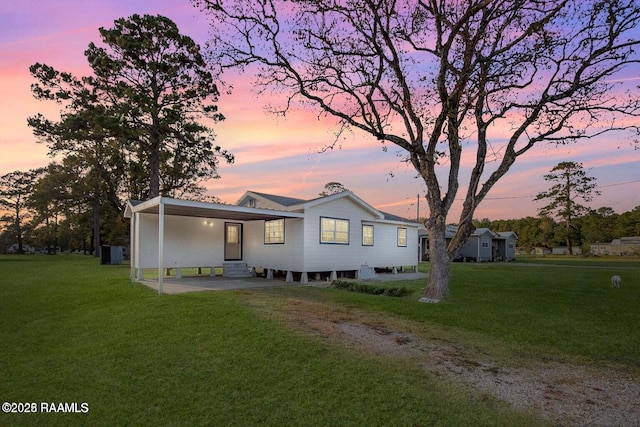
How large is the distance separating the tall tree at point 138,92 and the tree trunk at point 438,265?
1744 cm

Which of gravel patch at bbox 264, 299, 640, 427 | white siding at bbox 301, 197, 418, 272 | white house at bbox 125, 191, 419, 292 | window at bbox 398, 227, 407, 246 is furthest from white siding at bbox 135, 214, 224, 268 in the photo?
gravel patch at bbox 264, 299, 640, 427

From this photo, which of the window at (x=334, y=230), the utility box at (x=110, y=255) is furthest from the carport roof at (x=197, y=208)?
the utility box at (x=110, y=255)

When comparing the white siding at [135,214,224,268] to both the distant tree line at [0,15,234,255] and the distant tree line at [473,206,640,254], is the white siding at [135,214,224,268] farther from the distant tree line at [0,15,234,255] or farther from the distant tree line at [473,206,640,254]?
the distant tree line at [473,206,640,254]

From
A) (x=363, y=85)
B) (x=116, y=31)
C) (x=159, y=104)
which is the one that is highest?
(x=116, y=31)

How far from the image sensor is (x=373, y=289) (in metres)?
11.1

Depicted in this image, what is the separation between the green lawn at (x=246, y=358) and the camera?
134 inches

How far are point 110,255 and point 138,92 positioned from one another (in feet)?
35.7

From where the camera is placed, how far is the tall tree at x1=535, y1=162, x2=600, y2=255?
139ft

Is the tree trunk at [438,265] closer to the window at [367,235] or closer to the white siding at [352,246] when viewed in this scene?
the white siding at [352,246]

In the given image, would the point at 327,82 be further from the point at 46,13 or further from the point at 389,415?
the point at 389,415

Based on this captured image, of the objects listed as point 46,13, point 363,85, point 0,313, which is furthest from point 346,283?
point 46,13

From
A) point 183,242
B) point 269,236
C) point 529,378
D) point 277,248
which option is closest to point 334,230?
point 277,248

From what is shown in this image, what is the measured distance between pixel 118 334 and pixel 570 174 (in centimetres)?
4878

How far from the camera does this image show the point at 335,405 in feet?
11.6
